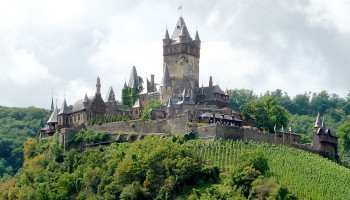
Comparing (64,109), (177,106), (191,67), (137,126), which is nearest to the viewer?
(137,126)

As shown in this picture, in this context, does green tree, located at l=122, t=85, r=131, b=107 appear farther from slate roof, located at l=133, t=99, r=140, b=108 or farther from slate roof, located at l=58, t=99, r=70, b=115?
slate roof, located at l=58, t=99, r=70, b=115

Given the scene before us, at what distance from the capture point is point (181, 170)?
78000 mm

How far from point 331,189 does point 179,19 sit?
28930 millimetres

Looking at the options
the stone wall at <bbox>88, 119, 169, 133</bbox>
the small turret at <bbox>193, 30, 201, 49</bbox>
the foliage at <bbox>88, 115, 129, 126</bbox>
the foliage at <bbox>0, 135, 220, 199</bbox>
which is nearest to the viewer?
the foliage at <bbox>0, 135, 220, 199</bbox>

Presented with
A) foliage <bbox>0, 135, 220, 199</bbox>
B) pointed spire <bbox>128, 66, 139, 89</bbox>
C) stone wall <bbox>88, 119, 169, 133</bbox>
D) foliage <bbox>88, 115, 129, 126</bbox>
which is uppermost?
pointed spire <bbox>128, 66, 139, 89</bbox>

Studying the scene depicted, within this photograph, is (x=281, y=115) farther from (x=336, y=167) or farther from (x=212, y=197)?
(x=212, y=197)

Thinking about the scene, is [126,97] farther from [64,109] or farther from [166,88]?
[64,109]

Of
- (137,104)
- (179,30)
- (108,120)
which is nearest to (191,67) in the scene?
(179,30)

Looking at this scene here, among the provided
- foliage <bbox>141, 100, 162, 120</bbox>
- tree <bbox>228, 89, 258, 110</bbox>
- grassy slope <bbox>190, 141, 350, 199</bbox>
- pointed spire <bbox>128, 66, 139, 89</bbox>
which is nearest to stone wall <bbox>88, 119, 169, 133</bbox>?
foliage <bbox>141, 100, 162, 120</bbox>

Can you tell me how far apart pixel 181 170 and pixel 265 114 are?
66.1ft

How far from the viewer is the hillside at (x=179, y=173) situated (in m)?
76.1

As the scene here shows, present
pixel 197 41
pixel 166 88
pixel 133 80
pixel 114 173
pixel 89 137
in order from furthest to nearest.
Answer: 1. pixel 133 80
2. pixel 197 41
3. pixel 166 88
4. pixel 89 137
5. pixel 114 173

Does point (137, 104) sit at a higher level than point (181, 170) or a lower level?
higher

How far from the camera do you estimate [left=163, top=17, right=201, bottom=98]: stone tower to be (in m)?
98.4
